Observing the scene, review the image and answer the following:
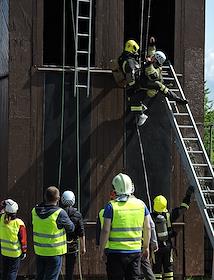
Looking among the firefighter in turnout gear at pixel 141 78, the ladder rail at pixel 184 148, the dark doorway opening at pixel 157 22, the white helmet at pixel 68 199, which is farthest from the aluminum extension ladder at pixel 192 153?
the white helmet at pixel 68 199

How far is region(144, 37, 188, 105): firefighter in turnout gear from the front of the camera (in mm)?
11078

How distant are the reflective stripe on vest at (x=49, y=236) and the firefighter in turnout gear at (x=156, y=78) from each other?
11.2 ft

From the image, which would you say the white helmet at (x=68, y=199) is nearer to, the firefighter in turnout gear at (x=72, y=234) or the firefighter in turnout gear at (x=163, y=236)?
the firefighter in turnout gear at (x=72, y=234)

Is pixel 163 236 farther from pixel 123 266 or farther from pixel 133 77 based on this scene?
pixel 133 77

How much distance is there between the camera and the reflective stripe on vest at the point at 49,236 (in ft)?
28.1

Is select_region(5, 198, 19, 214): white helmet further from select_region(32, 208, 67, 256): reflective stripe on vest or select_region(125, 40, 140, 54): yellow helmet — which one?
select_region(125, 40, 140, 54): yellow helmet

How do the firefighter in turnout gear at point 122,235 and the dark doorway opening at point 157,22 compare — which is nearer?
the firefighter in turnout gear at point 122,235

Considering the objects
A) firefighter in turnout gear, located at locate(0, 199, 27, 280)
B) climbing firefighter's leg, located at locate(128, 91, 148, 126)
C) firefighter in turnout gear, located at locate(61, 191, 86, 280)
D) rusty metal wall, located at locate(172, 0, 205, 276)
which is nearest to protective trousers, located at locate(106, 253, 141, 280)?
firefighter in turnout gear, located at locate(61, 191, 86, 280)

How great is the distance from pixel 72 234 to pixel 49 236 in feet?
5.20

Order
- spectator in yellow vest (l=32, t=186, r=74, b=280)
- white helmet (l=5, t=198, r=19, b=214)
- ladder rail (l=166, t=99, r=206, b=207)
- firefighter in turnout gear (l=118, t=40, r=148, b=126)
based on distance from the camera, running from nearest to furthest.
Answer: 1. spectator in yellow vest (l=32, t=186, r=74, b=280)
2. white helmet (l=5, t=198, r=19, b=214)
3. ladder rail (l=166, t=99, r=206, b=207)
4. firefighter in turnout gear (l=118, t=40, r=148, b=126)

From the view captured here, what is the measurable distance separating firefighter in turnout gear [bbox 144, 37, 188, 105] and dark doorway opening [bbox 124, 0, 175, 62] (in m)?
1.39

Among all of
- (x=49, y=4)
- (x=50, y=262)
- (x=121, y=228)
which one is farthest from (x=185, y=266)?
(x=49, y=4)

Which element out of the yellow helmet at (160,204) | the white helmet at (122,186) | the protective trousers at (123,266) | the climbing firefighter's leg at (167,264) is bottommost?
the climbing firefighter's leg at (167,264)

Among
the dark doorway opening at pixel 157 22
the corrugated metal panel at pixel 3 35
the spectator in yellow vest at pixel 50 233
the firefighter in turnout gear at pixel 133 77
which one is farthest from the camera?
the dark doorway opening at pixel 157 22
